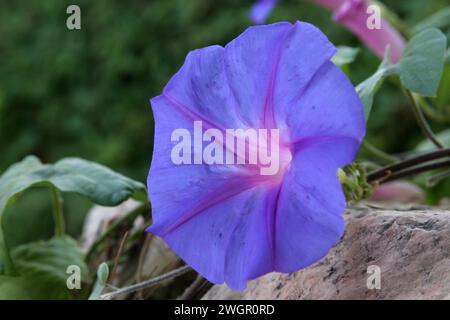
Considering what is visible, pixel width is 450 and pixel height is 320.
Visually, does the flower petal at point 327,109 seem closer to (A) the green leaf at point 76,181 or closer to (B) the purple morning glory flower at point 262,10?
(A) the green leaf at point 76,181

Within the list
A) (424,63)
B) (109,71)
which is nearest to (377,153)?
(424,63)

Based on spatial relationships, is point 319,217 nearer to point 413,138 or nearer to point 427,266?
point 427,266

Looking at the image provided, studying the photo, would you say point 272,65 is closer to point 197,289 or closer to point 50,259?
point 197,289

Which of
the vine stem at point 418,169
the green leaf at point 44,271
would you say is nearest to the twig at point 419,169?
the vine stem at point 418,169

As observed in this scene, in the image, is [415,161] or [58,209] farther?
[58,209]

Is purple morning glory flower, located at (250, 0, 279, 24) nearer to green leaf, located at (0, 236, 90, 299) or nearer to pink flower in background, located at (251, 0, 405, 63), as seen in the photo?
pink flower in background, located at (251, 0, 405, 63)

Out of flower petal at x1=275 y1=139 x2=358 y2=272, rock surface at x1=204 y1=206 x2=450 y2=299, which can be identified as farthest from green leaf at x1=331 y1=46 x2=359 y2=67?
flower petal at x1=275 y1=139 x2=358 y2=272
